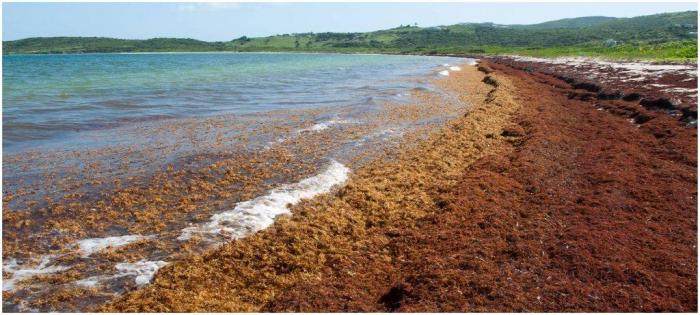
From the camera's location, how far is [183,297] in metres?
6.33

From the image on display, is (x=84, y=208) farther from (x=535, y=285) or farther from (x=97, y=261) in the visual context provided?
(x=535, y=285)

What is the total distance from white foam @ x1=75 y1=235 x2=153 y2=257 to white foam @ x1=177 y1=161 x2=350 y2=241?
81cm

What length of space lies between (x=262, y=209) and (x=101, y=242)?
9.49 feet

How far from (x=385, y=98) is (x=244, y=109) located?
870cm

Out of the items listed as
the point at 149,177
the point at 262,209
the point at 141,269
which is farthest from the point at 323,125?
the point at 141,269

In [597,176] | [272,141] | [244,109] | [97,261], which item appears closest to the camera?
[97,261]

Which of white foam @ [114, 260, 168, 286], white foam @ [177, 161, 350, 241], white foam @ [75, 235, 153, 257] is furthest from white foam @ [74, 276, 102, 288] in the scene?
white foam @ [177, 161, 350, 241]

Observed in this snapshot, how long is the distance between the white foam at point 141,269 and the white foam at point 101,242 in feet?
2.64

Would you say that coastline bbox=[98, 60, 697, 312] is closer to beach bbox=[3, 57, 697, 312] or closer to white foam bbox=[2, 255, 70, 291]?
beach bbox=[3, 57, 697, 312]

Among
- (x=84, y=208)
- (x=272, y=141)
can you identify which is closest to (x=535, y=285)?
(x=84, y=208)

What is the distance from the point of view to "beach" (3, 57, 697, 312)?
6.21 metres

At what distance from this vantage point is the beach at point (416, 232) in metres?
6.21

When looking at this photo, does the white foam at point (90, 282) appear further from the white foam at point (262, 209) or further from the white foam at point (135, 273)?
the white foam at point (262, 209)

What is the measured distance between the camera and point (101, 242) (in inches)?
314
